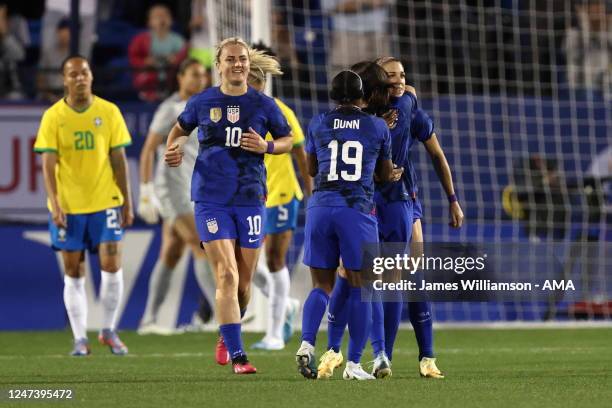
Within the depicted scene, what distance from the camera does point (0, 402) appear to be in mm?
6609

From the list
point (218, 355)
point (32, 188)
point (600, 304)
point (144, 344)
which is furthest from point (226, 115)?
point (600, 304)

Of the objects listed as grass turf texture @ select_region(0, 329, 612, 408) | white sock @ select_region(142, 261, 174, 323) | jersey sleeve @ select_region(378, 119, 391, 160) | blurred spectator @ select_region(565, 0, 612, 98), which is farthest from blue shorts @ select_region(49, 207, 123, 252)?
blurred spectator @ select_region(565, 0, 612, 98)

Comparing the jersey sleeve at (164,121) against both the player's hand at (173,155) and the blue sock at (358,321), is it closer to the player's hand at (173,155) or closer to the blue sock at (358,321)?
the player's hand at (173,155)

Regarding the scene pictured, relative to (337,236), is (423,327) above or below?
below

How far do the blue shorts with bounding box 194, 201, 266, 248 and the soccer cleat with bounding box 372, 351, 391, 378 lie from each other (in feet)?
3.41

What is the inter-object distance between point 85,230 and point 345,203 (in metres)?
3.27

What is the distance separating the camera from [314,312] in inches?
302

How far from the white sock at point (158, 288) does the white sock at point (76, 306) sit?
99.9 inches

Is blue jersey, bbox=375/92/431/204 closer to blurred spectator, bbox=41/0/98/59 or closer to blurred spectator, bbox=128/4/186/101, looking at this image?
blurred spectator, bbox=128/4/186/101

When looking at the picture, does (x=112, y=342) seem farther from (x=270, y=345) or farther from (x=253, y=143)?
(x=253, y=143)

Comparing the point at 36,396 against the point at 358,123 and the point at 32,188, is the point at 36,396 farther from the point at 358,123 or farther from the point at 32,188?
the point at 32,188

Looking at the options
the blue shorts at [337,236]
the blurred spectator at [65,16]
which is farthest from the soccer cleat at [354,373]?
the blurred spectator at [65,16]

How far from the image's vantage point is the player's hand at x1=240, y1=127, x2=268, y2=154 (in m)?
8.16

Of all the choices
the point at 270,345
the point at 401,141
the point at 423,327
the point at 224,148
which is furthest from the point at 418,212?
the point at 270,345
